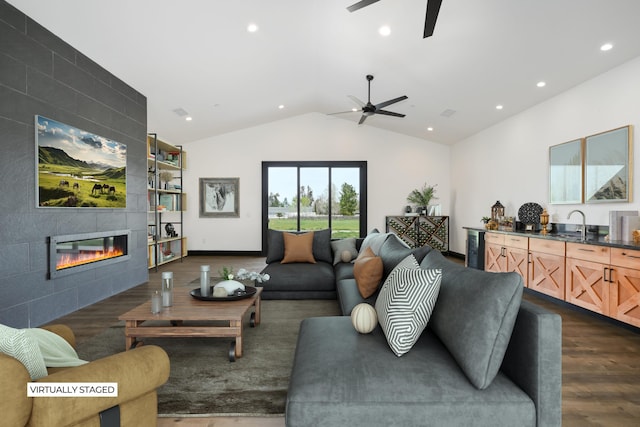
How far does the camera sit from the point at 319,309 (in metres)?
3.82

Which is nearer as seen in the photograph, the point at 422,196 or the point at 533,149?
the point at 533,149

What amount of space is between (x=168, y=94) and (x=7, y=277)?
11.8 ft

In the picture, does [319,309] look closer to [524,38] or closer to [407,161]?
[524,38]

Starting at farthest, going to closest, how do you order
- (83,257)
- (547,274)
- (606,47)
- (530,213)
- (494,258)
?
→ (494,258)
(530,213)
(547,274)
(83,257)
(606,47)

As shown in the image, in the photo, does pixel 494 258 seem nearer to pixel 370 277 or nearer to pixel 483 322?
pixel 370 277

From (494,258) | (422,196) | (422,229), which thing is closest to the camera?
(494,258)

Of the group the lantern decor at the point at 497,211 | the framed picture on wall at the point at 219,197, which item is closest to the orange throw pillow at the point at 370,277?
the lantern decor at the point at 497,211

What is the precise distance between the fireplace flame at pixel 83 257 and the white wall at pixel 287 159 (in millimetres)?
3734

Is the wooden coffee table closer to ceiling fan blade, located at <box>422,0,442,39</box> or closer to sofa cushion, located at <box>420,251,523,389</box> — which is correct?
sofa cushion, located at <box>420,251,523,389</box>

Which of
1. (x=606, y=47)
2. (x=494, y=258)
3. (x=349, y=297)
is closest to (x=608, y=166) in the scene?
(x=606, y=47)

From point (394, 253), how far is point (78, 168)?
367cm

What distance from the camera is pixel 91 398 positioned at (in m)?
1.20

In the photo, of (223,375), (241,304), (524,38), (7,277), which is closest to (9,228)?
(7,277)

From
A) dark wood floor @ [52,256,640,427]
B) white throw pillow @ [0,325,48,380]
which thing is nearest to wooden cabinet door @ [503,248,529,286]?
dark wood floor @ [52,256,640,427]
